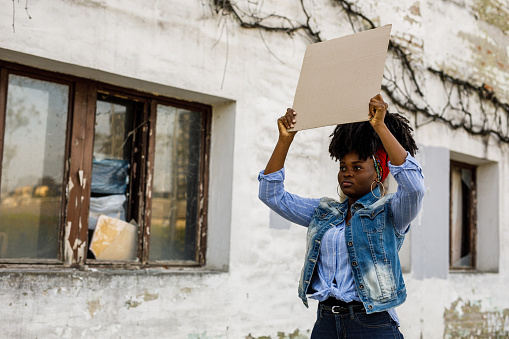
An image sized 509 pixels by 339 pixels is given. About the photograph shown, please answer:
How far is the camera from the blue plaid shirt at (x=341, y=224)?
7.72ft

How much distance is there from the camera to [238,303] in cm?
468

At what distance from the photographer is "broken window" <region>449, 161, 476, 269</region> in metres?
7.49

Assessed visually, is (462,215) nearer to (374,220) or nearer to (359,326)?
(374,220)

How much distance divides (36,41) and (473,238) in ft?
18.7

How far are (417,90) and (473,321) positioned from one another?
2636 millimetres

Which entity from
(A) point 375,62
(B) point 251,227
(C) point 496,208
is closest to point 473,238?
(C) point 496,208

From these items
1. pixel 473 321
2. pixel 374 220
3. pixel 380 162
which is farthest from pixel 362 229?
pixel 473 321

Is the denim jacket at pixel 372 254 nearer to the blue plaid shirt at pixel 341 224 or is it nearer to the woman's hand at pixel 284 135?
the blue plaid shirt at pixel 341 224

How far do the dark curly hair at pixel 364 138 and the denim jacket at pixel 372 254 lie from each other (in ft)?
0.65

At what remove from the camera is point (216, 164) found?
4.87 meters

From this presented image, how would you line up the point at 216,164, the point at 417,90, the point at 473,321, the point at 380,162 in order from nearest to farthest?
the point at 380,162 → the point at 216,164 → the point at 417,90 → the point at 473,321

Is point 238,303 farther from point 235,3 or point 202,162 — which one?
point 235,3

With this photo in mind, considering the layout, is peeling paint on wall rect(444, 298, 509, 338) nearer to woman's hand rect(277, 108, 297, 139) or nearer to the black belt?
the black belt

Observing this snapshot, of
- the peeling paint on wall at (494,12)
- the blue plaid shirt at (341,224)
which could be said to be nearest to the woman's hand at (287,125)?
the blue plaid shirt at (341,224)
